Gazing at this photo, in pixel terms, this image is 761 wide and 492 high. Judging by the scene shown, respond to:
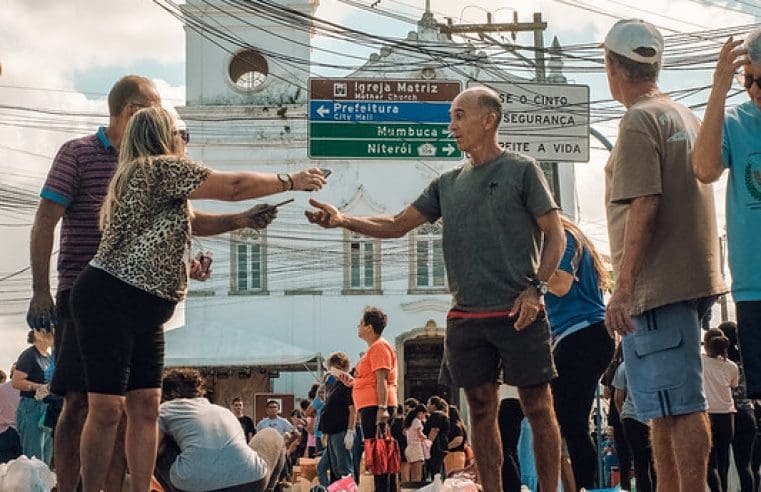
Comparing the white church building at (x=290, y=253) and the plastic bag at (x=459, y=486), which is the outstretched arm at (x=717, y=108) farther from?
the white church building at (x=290, y=253)

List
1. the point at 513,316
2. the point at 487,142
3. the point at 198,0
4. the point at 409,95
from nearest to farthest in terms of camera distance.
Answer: the point at 513,316, the point at 487,142, the point at 409,95, the point at 198,0

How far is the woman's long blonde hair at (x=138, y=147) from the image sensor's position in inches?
236

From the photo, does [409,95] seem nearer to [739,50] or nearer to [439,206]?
[439,206]

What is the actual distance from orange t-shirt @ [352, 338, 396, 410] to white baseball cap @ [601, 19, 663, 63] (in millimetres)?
6819

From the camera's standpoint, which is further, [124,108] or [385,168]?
[385,168]

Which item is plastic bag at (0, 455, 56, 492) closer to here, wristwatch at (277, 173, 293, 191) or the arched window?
wristwatch at (277, 173, 293, 191)

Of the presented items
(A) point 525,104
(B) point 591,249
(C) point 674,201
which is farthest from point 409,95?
(C) point 674,201

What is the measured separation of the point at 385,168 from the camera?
138 feet

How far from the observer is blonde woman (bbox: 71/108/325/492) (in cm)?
586

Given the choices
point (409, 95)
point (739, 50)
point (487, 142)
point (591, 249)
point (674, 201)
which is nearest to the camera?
point (739, 50)

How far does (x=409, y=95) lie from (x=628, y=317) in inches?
706

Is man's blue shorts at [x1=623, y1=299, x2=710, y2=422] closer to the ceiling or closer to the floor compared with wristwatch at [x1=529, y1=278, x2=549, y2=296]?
closer to the floor

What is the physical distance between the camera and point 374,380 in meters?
12.4

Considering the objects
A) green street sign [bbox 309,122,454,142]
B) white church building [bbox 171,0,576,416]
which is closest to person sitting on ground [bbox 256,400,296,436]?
green street sign [bbox 309,122,454,142]
